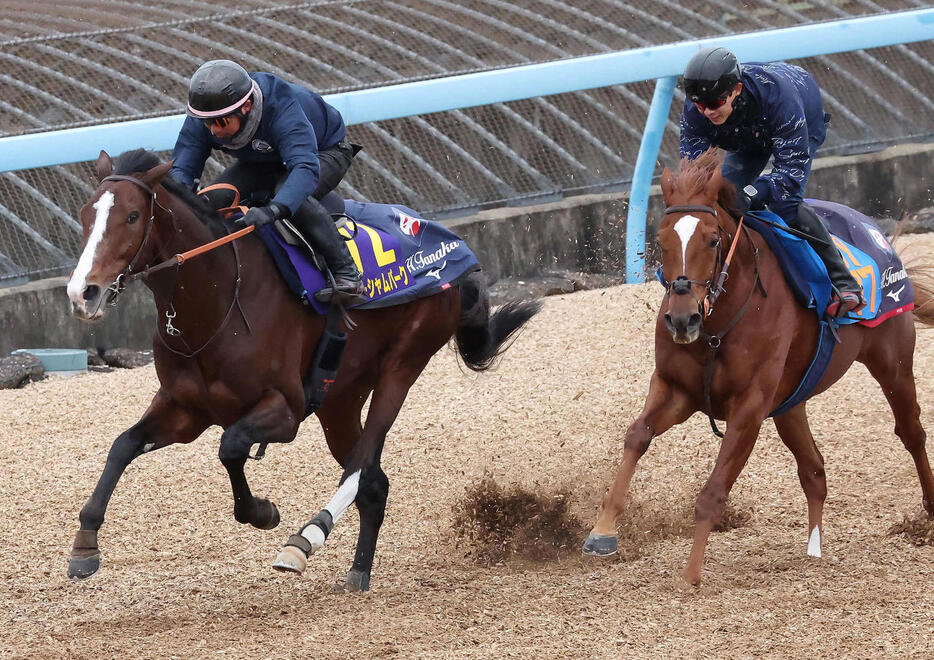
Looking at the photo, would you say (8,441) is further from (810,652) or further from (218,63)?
(810,652)

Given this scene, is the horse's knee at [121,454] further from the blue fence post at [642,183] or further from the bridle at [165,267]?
the blue fence post at [642,183]

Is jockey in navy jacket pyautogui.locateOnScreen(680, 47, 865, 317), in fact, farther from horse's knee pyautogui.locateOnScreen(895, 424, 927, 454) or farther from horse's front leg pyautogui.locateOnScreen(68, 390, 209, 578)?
horse's front leg pyautogui.locateOnScreen(68, 390, 209, 578)

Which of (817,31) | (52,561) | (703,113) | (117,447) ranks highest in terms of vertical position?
(817,31)

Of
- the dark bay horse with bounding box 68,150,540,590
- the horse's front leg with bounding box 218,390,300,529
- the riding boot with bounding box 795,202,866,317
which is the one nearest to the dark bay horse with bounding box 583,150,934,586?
the riding boot with bounding box 795,202,866,317

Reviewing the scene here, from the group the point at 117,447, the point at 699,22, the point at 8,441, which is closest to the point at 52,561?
the point at 117,447

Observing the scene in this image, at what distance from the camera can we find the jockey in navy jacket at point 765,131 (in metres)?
5.18

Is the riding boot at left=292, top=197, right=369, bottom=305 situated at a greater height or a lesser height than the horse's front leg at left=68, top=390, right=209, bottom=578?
greater

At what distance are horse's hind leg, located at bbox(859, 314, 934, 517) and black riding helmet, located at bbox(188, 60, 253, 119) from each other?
10.5 ft

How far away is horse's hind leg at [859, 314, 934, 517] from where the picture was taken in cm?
615

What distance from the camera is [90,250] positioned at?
175 inches

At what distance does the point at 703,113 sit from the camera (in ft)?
17.5

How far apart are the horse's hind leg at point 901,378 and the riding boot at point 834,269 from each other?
1.90ft

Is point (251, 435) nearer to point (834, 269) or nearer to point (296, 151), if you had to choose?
point (296, 151)

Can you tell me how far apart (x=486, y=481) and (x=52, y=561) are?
219 centimetres
